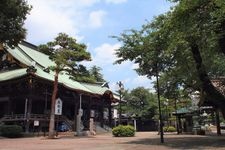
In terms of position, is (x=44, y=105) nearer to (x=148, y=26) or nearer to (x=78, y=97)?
(x=78, y=97)

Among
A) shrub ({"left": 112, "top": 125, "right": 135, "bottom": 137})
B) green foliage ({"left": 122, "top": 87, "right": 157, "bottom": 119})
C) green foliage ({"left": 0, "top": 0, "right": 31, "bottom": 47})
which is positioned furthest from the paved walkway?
green foliage ({"left": 122, "top": 87, "right": 157, "bottom": 119})

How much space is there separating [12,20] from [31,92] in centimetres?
2729

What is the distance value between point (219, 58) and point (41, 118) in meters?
24.3

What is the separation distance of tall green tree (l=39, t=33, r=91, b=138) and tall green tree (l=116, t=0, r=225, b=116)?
10.3 metres

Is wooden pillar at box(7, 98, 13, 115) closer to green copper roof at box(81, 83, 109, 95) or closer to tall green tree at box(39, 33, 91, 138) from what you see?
tall green tree at box(39, 33, 91, 138)

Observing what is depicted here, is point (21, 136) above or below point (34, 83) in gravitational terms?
below

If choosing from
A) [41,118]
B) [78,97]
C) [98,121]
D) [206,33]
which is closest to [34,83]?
[41,118]

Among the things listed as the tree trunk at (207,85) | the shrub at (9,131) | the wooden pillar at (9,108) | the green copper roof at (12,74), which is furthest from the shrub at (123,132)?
the tree trunk at (207,85)

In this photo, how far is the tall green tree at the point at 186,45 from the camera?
20344 mm

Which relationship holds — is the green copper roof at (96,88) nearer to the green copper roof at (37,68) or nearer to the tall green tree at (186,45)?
the green copper roof at (37,68)

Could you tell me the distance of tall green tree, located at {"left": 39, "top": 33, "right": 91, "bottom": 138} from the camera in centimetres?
3884

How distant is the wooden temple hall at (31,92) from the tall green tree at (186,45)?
16.7 meters

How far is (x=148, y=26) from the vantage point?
28.2m

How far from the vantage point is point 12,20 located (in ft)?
57.8
